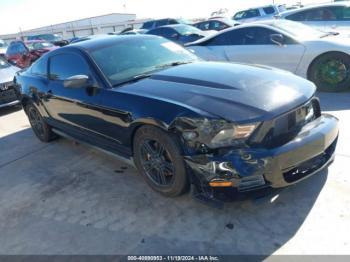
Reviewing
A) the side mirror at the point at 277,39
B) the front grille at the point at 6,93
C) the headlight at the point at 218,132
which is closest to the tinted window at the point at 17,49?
the front grille at the point at 6,93

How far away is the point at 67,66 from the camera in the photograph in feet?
14.3

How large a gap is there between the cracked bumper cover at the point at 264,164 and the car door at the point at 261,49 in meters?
3.78

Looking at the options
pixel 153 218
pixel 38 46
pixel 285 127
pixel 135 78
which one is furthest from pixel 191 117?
pixel 38 46

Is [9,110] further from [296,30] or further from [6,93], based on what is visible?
[296,30]

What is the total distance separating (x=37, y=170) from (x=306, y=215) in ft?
Result: 11.0

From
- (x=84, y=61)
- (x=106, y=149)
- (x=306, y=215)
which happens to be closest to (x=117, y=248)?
(x=106, y=149)

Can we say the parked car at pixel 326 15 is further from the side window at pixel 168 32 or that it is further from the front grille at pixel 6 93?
the front grille at pixel 6 93

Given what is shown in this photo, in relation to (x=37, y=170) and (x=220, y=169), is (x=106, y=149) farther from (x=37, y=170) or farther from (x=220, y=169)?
(x=220, y=169)

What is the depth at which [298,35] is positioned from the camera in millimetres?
6422

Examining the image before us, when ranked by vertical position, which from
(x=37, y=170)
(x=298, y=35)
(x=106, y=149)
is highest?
(x=298, y=35)

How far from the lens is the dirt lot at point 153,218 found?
2.63 m

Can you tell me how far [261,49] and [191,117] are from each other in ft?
14.7

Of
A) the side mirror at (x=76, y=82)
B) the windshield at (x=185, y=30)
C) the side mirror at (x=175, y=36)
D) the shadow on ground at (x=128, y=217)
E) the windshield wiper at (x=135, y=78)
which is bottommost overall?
the shadow on ground at (x=128, y=217)

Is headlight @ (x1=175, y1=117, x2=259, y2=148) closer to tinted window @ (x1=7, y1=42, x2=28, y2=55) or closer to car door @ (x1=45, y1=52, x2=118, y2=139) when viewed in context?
car door @ (x1=45, y1=52, x2=118, y2=139)
